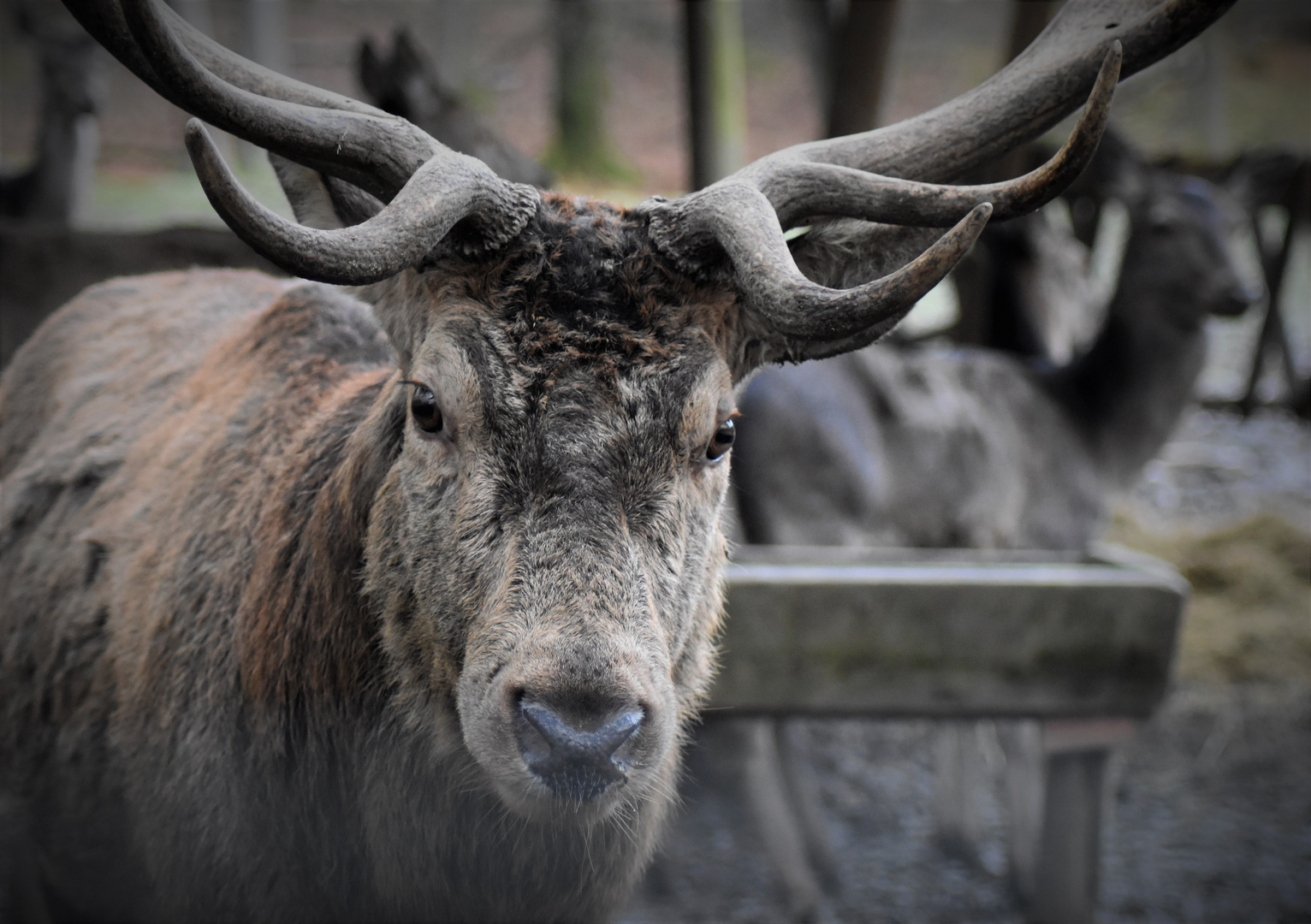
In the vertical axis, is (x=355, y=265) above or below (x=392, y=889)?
above

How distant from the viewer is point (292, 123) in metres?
1.99

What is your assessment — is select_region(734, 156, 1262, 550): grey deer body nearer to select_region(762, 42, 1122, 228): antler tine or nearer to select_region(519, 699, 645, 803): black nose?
select_region(762, 42, 1122, 228): antler tine

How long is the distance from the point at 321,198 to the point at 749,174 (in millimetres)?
967

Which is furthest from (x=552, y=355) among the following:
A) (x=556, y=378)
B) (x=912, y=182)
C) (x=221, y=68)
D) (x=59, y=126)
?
(x=59, y=126)

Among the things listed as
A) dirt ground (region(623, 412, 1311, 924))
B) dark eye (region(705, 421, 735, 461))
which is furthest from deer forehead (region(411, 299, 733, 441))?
dirt ground (region(623, 412, 1311, 924))

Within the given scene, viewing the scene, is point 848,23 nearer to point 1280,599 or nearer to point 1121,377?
point 1121,377

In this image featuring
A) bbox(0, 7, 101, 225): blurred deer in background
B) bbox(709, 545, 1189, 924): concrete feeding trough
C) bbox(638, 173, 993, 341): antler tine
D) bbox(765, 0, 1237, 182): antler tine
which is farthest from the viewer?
bbox(0, 7, 101, 225): blurred deer in background

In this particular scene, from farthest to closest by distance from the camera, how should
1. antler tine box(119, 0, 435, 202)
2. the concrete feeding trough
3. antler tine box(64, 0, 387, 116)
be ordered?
the concrete feeding trough → antler tine box(64, 0, 387, 116) → antler tine box(119, 0, 435, 202)

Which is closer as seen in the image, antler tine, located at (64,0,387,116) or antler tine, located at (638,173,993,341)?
antler tine, located at (638,173,993,341)

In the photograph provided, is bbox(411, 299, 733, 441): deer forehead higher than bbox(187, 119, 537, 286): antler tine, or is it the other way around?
bbox(187, 119, 537, 286): antler tine

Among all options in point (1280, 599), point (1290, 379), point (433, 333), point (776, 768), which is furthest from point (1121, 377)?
point (433, 333)

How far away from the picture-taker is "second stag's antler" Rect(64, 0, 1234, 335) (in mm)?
Result: 1755

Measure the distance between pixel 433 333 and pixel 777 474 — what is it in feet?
12.9

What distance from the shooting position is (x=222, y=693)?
226 centimetres
